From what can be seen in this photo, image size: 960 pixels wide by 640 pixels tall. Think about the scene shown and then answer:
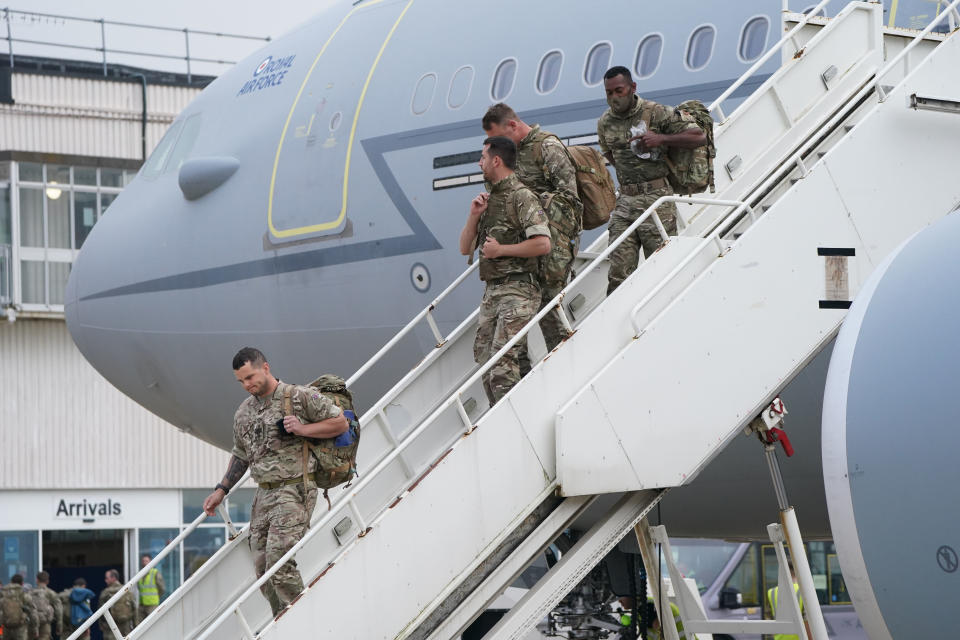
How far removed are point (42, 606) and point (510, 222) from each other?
1789 centimetres

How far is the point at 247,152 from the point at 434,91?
2248mm

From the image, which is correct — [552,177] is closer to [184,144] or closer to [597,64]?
[597,64]

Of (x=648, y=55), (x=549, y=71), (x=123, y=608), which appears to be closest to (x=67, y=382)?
(x=123, y=608)

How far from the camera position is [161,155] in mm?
13227

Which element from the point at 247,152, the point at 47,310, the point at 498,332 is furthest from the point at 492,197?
the point at 47,310

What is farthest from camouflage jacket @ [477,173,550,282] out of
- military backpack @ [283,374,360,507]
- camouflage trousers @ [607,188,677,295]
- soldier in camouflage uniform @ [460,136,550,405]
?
military backpack @ [283,374,360,507]

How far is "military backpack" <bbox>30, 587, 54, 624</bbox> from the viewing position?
22.2 m

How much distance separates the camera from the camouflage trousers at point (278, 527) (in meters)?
6.28

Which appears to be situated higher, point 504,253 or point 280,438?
point 504,253


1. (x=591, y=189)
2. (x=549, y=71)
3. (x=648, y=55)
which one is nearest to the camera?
(x=591, y=189)

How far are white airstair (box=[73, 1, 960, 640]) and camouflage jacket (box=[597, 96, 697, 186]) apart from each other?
1.19 feet

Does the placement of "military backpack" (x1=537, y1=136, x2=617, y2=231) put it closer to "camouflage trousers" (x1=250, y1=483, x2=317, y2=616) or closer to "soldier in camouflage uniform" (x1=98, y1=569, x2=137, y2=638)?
"camouflage trousers" (x1=250, y1=483, x2=317, y2=616)

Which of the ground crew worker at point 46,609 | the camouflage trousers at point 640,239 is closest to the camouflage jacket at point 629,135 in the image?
the camouflage trousers at point 640,239

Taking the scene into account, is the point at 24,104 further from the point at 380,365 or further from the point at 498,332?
the point at 498,332
